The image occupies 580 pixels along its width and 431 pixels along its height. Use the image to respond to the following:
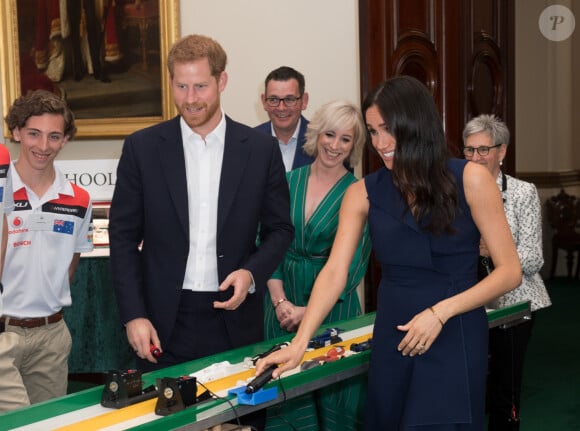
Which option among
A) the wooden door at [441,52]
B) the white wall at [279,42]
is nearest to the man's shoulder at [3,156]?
the wooden door at [441,52]

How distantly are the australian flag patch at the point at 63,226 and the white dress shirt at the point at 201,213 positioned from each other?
0.81 meters

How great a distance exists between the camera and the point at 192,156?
2934 millimetres

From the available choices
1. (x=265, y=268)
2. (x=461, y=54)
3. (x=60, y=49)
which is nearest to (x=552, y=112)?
(x=461, y=54)

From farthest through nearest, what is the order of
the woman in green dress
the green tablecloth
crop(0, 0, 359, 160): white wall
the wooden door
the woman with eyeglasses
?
crop(0, 0, 359, 160): white wall < the wooden door < the green tablecloth < the woman with eyeglasses < the woman in green dress

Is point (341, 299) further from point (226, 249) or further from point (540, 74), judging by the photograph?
point (540, 74)

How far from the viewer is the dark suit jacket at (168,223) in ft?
9.31

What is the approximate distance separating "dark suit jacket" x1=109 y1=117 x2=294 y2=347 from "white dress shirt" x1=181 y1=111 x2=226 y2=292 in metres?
0.03

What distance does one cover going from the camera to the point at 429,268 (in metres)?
2.59

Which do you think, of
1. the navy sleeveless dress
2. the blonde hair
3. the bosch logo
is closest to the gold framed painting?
the blonde hair

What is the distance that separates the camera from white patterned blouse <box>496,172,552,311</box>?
398 centimetres

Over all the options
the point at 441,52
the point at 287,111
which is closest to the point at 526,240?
the point at 287,111

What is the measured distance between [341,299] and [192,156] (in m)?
1.08

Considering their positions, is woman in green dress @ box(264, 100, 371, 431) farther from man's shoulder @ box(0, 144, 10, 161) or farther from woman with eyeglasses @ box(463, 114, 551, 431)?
man's shoulder @ box(0, 144, 10, 161)

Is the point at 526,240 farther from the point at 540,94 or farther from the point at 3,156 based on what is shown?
the point at 540,94
